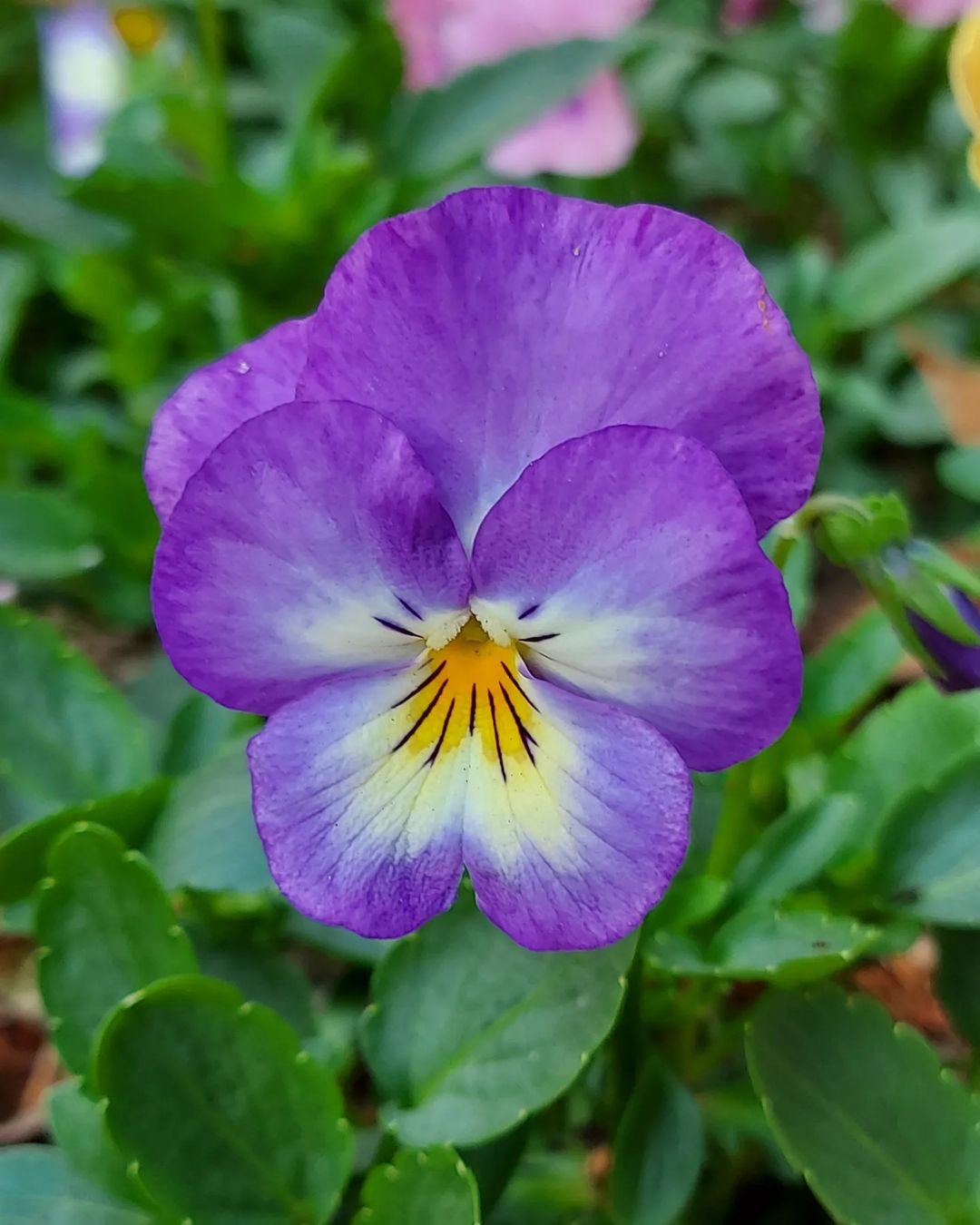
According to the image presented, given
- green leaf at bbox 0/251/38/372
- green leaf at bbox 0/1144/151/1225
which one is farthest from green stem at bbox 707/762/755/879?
green leaf at bbox 0/251/38/372

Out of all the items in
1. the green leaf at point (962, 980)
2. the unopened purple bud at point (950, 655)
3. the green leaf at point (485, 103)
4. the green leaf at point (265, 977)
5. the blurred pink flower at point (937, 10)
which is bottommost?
the green leaf at point (962, 980)

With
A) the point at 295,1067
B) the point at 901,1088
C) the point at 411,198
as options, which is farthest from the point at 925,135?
the point at 295,1067

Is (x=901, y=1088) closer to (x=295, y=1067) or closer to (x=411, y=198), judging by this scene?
(x=295, y=1067)

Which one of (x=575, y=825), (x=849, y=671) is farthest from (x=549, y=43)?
(x=575, y=825)

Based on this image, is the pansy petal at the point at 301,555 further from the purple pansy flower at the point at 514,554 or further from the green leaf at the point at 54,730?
the green leaf at the point at 54,730

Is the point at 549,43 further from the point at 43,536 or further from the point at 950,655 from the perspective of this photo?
the point at 950,655

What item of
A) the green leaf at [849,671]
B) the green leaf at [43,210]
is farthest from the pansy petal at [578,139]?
the green leaf at [849,671]

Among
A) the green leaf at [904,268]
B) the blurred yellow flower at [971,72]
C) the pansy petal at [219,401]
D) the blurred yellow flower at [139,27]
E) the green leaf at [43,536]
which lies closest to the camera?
the pansy petal at [219,401]
